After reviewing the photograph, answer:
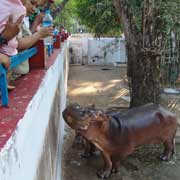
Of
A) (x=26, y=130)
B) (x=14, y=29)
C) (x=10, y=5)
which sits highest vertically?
(x=10, y=5)

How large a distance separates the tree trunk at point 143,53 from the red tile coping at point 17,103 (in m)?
3.03

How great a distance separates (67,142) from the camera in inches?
165

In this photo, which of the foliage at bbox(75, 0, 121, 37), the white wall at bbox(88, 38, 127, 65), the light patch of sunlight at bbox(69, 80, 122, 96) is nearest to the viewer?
the light patch of sunlight at bbox(69, 80, 122, 96)

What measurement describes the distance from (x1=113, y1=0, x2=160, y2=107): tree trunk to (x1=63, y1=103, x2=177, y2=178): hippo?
144 centimetres

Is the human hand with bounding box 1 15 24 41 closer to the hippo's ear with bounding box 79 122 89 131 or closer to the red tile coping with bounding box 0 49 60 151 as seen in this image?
the red tile coping with bounding box 0 49 60 151

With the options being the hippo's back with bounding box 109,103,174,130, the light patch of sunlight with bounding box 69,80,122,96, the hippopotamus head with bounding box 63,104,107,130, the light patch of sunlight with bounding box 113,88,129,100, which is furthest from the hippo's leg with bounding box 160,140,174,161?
the light patch of sunlight with bounding box 69,80,122,96

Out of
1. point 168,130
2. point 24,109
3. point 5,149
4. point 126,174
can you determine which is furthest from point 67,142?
point 5,149

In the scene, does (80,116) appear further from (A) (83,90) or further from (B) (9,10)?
(A) (83,90)

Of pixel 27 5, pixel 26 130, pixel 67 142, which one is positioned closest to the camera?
pixel 26 130

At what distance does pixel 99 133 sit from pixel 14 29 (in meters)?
1.80

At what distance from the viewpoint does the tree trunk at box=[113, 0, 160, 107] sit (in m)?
4.82

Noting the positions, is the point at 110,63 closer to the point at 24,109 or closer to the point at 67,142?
the point at 67,142

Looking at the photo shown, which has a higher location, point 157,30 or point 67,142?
point 157,30

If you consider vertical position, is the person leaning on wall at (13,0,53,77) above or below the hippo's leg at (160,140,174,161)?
above
